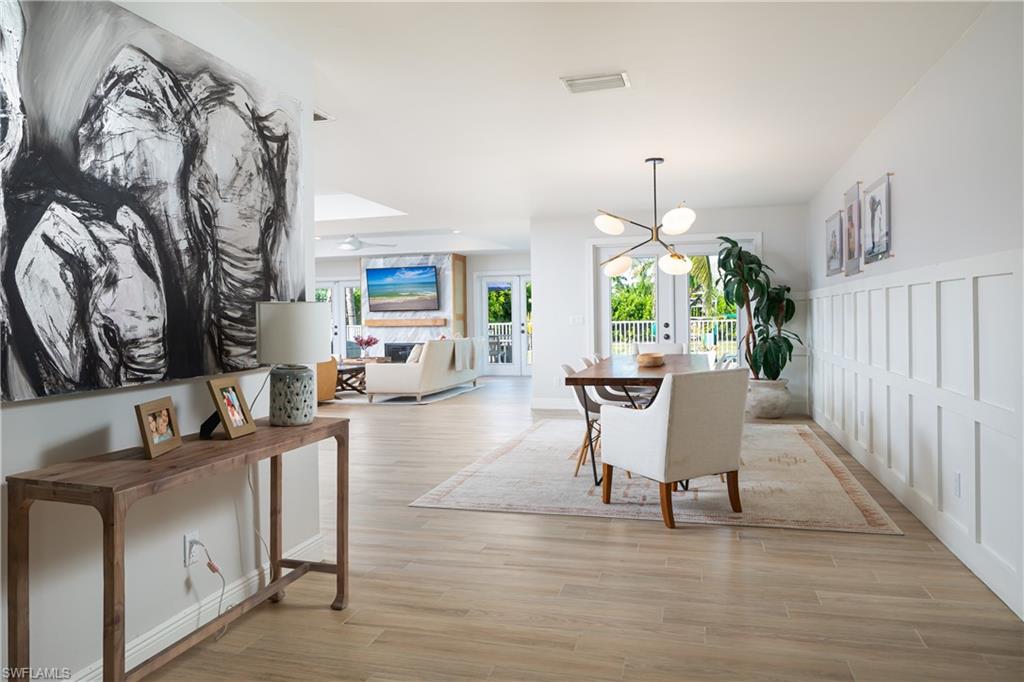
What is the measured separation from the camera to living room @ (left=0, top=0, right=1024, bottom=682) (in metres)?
1.93

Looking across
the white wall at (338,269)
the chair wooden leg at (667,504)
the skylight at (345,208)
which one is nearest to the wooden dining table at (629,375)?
the chair wooden leg at (667,504)

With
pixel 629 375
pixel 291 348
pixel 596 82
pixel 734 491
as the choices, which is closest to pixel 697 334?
pixel 629 375

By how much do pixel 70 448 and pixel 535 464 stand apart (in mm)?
3538

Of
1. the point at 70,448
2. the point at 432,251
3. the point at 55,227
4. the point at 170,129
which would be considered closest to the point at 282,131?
the point at 170,129

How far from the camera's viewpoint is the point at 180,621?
92.3 inches

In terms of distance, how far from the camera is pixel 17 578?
1.70 metres

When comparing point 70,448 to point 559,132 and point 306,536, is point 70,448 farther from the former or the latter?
point 559,132

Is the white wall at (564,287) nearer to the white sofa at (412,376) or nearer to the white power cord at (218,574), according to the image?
the white sofa at (412,376)

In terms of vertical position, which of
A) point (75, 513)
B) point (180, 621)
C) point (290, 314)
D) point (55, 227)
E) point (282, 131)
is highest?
point (282, 131)

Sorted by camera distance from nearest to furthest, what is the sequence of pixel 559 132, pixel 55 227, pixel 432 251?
pixel 55 227, pixel 559 132, pixel 432 251

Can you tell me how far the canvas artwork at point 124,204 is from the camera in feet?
5.88

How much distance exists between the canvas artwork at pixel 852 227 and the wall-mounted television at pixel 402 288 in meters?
8.23

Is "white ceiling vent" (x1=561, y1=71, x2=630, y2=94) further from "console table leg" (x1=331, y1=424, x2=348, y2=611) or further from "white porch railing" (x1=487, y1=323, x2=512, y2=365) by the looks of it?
"white porch railing" (x1=487, y1=323, x2=512, y2=365)

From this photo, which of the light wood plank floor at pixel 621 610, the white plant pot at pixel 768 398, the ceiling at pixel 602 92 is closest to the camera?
the light wood plank floor at pixel 621 610
